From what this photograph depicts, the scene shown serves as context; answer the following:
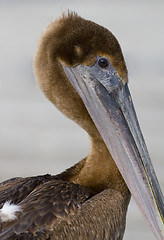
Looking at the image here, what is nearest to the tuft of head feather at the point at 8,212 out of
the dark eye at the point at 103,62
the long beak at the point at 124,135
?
the long beak at the point at 124,135

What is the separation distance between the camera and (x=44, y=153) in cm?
620

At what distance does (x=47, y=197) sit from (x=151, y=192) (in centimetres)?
46

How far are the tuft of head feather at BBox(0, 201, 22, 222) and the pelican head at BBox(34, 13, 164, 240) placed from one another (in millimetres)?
525

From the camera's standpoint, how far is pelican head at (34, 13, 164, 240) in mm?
2924

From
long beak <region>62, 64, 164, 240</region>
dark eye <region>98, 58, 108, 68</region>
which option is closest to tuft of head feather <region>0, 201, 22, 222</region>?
long beak <region>62, 64, 164, 240</region>

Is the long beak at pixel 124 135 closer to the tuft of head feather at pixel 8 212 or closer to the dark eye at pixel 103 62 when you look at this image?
the dark eye at pixel 103 62

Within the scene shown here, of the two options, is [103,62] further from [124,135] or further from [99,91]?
[124,135]

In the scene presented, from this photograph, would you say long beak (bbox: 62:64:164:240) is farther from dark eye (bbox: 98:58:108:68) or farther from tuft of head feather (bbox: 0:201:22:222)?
tuft of head feather (bbox: 0:201:22:222)

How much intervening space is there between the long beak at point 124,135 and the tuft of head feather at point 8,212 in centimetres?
52

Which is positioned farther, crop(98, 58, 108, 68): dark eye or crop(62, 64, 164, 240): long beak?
crop(98, 58, 108, 68): dark eye

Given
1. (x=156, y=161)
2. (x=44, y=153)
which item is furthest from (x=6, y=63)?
(x=156, y=161)

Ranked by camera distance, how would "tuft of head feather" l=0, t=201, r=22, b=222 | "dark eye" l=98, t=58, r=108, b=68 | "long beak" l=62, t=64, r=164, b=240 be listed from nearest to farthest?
"tuft of head feather" l=0, t=201, r=22, b=222 < "long beak" l=62, t=64, r=164, b=240 < "dark eye" l=98, t=58, r=108, b=68

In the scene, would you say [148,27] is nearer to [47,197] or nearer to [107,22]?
[107,22]

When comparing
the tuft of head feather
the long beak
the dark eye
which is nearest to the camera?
the tuft of head feather
